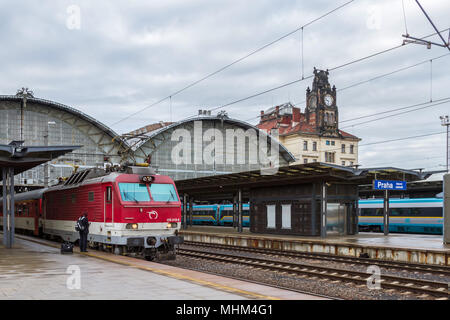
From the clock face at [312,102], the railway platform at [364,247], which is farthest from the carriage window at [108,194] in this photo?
the clock face at [312,102]

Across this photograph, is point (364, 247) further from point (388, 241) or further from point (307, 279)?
point (307, 279)

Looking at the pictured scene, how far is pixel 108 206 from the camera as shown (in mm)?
17750

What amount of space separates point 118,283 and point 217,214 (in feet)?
138

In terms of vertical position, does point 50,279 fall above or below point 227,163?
below

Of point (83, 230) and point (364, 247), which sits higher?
point (83, 230)

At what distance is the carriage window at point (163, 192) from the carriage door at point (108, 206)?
146 cm

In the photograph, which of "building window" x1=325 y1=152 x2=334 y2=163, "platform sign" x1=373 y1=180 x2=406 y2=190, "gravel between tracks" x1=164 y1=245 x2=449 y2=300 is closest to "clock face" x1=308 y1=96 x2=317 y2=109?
"building window" x1=325 y1=152 x2=334 y2=163

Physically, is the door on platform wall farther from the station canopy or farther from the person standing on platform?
the station canopy

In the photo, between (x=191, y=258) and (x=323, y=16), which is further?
(x=191, y=258)

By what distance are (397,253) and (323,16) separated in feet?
32.5

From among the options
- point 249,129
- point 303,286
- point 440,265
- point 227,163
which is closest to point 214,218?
point 227,163

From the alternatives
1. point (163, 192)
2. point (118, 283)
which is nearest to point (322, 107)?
point (163, 192)
